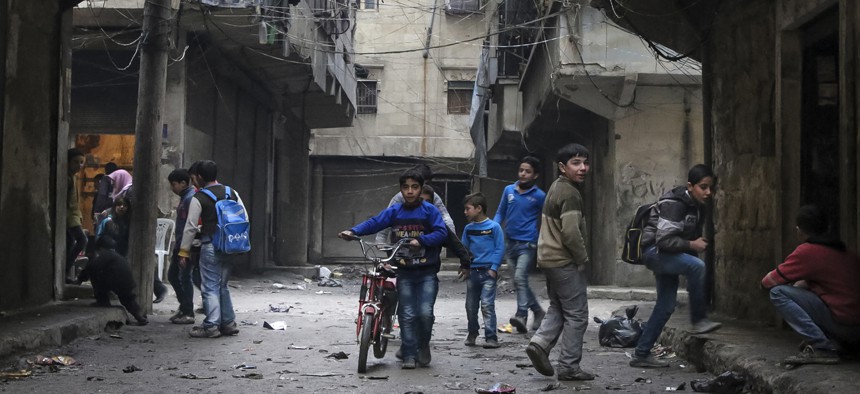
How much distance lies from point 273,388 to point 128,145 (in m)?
12.6

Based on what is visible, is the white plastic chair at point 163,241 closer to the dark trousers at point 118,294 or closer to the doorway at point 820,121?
the dark trousers at point 118,294

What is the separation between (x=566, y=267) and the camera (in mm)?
7156

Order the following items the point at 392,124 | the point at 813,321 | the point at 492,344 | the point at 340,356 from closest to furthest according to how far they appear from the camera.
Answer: the point at 813,321 → the point at 340,356 → the point at 492,344 → the point at 392,124

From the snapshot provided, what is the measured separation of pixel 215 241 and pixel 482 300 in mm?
2694

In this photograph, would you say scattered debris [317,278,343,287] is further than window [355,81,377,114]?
No

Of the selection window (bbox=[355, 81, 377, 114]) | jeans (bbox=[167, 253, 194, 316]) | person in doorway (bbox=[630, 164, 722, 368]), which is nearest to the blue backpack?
jeans (bbox=[167, 253, 194, 316])

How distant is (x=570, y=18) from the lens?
1625 cm

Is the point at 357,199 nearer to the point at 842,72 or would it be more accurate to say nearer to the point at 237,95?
the point at 237,95

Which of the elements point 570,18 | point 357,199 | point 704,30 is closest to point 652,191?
point 570,18

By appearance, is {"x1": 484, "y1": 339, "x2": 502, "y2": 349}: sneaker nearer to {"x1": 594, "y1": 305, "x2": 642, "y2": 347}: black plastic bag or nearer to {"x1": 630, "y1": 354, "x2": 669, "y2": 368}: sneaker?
{"x1": 594, "y1": 305, "x2": 642, "y2": 347}: black plastic bag

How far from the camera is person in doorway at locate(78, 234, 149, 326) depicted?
10383 mm

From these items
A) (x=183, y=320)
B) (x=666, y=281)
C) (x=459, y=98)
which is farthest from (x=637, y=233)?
(x=459, y=98)

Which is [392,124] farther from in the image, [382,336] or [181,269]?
[382,336]

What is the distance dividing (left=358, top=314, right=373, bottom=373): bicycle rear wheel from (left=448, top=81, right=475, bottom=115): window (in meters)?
26.8
